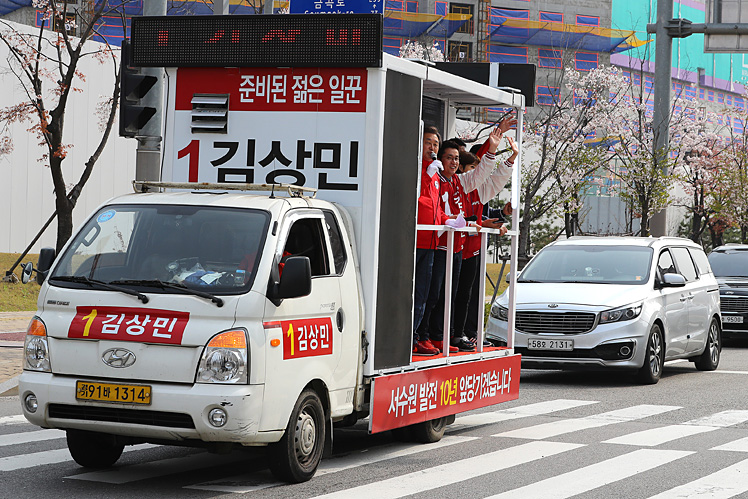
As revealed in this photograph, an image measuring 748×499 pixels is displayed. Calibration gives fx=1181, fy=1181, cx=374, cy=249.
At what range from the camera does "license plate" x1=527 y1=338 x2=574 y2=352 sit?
46.7ft

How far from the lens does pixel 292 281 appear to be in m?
7.09

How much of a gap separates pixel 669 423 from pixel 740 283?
11.4 m

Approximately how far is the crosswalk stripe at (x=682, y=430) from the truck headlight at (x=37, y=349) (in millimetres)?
4878

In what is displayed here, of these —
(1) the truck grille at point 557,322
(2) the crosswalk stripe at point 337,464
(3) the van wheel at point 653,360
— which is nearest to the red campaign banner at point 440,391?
(2) the crosswalk stripe at point 337,464

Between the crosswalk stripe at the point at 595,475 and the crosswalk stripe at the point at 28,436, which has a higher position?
the crosswalk stripe at the point at 595,475

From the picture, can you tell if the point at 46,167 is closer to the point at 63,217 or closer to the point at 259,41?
the point at 63,217

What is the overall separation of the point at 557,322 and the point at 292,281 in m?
7.80

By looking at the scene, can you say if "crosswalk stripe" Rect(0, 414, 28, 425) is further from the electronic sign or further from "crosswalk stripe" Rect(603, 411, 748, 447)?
"crosswalk stripe" Rect(603, 411, 748, 447)

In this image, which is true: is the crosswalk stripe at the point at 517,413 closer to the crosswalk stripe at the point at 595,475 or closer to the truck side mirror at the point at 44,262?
the crosswalk stripe at the point at 595,475

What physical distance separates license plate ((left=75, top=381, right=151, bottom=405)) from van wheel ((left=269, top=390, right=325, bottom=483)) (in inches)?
36.5

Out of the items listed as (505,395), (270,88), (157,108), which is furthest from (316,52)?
(157,108)

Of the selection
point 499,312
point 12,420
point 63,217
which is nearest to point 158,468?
point 12,420

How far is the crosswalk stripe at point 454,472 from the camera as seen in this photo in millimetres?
7424

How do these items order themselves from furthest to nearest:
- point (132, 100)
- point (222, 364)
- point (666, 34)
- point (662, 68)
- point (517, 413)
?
point (662, 68)
point (666, 34)
point (517, 413)
point (132, 100)
point (222, 364)
